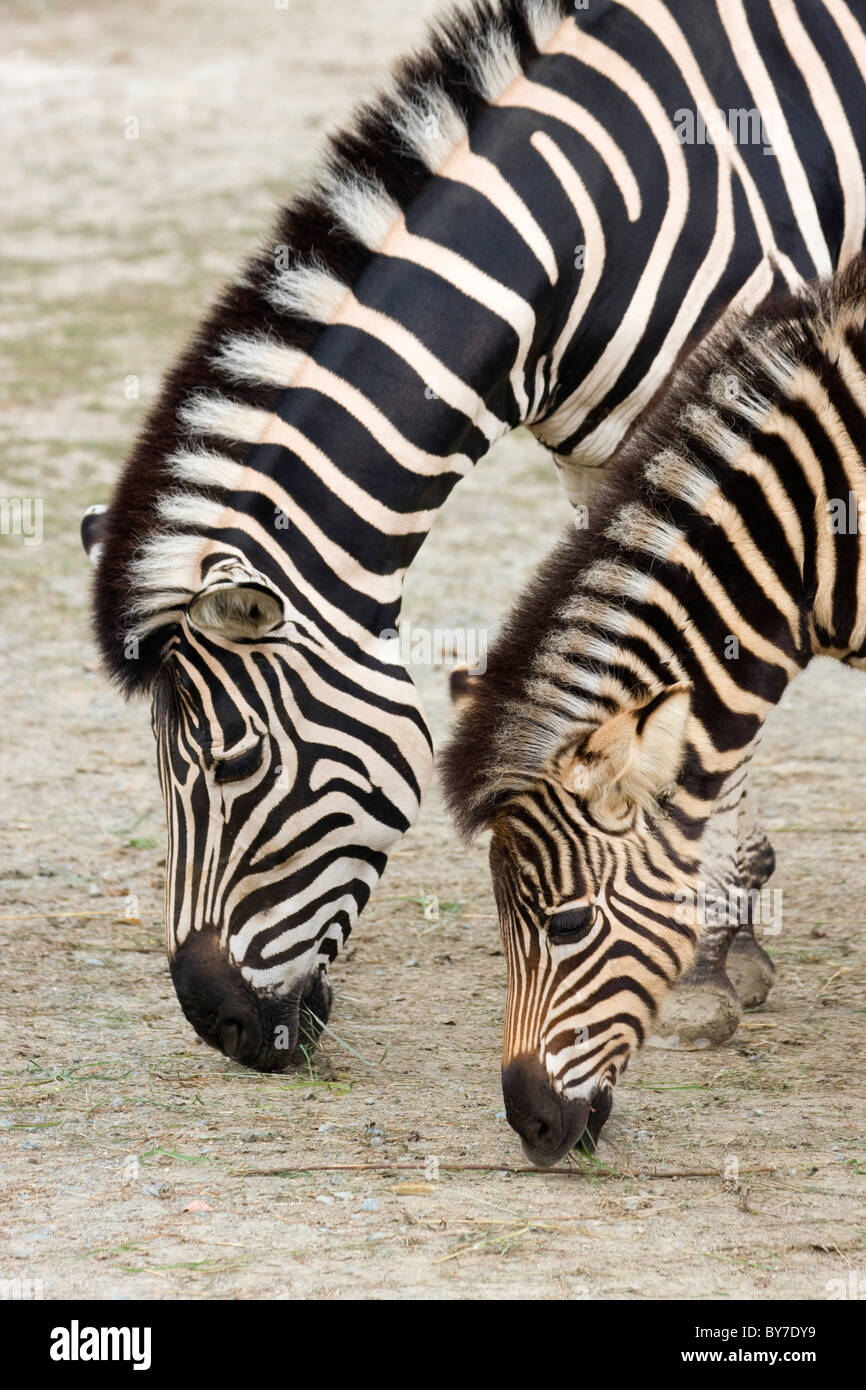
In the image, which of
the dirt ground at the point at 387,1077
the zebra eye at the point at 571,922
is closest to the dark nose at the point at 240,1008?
the dirt ground at the point at 387,1077

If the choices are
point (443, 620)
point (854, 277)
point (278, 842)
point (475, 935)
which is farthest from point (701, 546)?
point (443, 620)

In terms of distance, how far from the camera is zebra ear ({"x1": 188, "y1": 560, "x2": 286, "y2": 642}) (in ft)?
16.5

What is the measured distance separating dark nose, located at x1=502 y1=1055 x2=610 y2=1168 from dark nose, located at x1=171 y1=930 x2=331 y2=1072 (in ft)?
3.49

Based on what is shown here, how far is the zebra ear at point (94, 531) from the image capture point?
550 cm

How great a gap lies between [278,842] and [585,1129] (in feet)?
4.49

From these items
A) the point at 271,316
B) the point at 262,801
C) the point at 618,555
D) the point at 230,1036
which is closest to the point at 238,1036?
the point at 230,1036

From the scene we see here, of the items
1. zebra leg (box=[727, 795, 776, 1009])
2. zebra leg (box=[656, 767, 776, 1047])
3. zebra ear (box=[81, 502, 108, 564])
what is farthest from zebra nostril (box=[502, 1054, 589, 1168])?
zebra ear (box=[81, 502, 108, 564])

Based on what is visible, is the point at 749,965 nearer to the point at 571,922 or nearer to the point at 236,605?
the point at 571,922

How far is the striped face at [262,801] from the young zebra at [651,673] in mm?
729

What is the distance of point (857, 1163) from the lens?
5102 mm

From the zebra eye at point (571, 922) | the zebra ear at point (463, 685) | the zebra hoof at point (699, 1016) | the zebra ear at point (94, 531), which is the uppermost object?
the zebra ear at point (94, 531)

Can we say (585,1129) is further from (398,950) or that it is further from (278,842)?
(398,950)

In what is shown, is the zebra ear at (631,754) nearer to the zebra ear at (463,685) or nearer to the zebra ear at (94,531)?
the zebra ear at (463,685)

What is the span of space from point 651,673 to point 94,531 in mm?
2092
